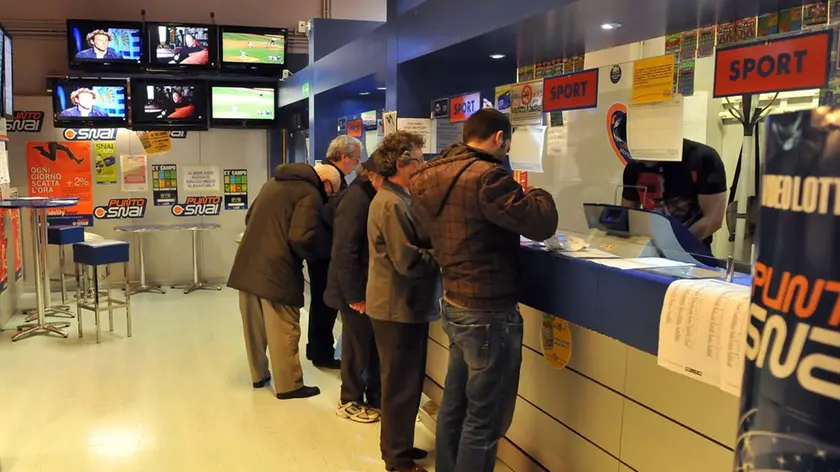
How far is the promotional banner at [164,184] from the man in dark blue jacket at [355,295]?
4600 millimetres

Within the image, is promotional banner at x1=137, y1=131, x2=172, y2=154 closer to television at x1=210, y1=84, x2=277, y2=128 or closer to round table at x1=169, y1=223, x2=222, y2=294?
television at x1=210, y1=84, x2=277, y2=128

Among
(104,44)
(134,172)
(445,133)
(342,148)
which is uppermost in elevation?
(104,44)

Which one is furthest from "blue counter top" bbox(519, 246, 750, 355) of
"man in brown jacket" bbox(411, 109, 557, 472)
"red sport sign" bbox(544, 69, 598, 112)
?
"red sport sign" bbox(544, 69, 598, 112)

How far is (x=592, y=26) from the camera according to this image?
2984mm

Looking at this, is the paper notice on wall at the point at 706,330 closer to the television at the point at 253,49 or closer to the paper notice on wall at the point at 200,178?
the television at the point at 253,49

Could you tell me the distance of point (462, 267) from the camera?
102 inches

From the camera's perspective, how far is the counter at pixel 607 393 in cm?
219

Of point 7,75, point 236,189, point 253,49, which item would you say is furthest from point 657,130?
point 236,189

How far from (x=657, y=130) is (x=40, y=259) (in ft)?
18.0

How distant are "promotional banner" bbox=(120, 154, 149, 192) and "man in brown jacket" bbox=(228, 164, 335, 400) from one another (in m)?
4.07

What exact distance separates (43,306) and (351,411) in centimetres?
341

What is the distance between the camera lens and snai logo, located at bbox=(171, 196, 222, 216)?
316 inches

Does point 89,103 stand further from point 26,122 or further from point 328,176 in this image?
point 328,176

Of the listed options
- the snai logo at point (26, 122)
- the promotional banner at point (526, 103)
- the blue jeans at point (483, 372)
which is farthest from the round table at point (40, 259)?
the blue jeans at point (483, 372)
